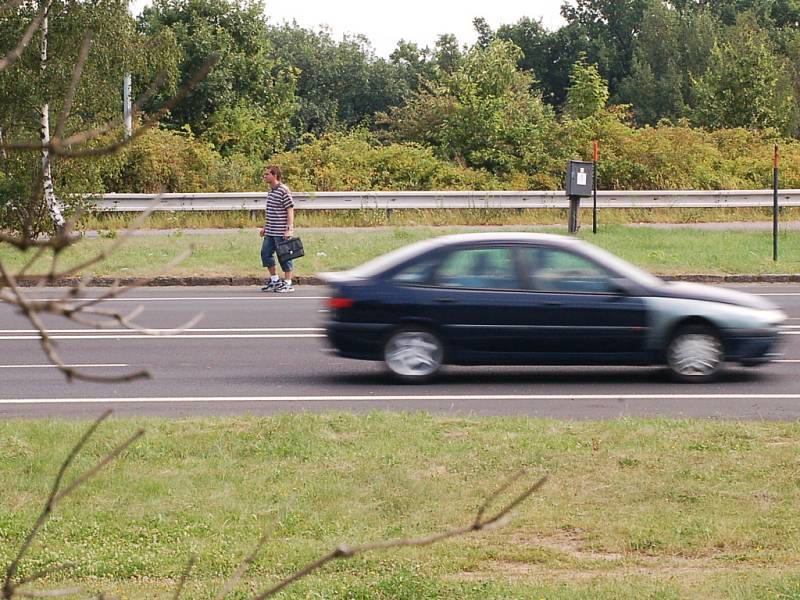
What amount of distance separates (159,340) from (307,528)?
8.22 m

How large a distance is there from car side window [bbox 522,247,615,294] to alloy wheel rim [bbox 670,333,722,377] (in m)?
0.84

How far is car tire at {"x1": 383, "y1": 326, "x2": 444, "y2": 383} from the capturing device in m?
12.1

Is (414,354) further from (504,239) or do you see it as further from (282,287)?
(282,287)

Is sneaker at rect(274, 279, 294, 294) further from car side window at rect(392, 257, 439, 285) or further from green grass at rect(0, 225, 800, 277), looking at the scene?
car side window at rect(392, 257, 439, 285)

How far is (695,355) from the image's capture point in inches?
480

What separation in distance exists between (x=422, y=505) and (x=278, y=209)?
12080 mm

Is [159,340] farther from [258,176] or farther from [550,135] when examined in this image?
[550,135]

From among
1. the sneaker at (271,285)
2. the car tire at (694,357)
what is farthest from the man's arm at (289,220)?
the car tire at (694,357)

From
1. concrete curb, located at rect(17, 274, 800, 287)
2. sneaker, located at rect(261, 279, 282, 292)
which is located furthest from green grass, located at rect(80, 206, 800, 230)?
sneaker, located at rect(261, 279, 282, 292)

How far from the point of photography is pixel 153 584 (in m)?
6.40

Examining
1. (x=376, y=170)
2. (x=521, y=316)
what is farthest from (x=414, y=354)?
(x=376, y=170)

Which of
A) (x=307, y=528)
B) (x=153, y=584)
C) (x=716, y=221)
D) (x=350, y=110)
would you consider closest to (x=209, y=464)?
(x=307, y=528)

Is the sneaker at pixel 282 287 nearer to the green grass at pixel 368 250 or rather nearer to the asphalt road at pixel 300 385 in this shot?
the green grass at pixel 368 250

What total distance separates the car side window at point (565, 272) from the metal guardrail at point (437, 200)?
17676 millimetres
